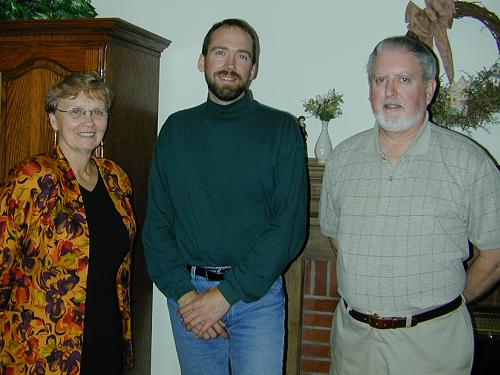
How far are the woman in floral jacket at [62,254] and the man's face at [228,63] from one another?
15.9 inches

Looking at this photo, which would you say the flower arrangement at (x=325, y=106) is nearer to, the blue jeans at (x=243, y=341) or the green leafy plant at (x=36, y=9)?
the blue jeans at (x=243, y=341)

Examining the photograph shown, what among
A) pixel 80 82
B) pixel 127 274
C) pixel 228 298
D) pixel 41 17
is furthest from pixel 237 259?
pixel 41 17

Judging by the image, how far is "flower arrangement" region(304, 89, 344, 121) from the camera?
2.49 metres

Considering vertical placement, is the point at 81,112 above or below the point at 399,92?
below

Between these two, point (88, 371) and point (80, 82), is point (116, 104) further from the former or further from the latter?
point (88, 371)

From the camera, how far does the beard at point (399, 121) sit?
1634 mm

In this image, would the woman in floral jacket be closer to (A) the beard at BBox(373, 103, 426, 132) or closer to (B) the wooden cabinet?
(B) the wooden cabinet

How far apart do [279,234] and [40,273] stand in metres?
0.78

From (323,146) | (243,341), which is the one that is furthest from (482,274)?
(323,146)

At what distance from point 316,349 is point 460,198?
1.32 metres

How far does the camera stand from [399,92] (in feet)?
5.41

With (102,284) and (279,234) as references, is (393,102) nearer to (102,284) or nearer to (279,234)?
(279,234)

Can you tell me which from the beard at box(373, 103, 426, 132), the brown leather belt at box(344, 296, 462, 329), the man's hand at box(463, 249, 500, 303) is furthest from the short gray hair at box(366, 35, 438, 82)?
the brown leather belt at box(344, 296, 462, 329)

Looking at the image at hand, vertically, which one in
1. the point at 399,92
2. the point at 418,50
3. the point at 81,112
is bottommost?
the point at 81,112
